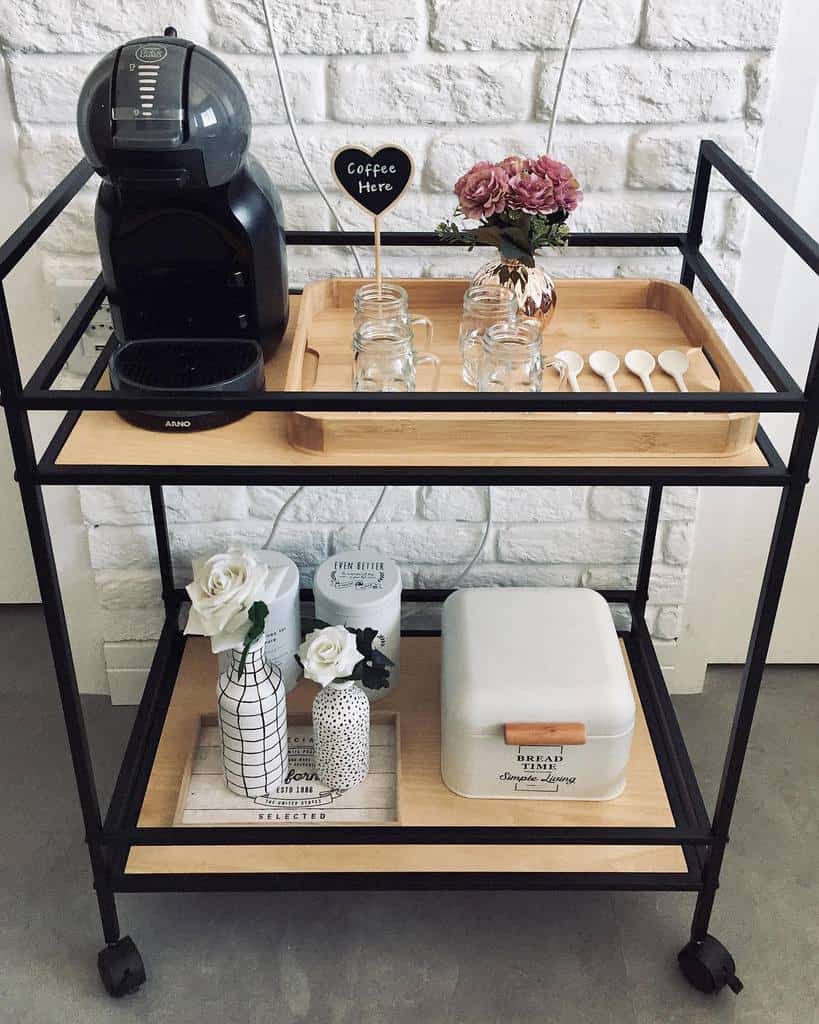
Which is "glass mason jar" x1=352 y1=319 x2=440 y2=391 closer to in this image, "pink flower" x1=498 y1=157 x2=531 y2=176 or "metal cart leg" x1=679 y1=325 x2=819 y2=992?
"pink flower" x1=498 y1=157 x2=531 y2=176

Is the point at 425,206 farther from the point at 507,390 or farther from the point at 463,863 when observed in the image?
the point at 463,863

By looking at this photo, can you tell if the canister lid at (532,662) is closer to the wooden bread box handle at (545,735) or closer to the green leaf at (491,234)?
the wooden bread box handle at (545,735)

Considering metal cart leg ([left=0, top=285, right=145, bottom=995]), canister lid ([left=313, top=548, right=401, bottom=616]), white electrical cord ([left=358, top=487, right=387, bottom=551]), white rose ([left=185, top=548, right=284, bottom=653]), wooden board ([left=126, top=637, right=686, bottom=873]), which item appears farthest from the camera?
white electrical cord ([left=358, top=487, right=387, bottom=551])

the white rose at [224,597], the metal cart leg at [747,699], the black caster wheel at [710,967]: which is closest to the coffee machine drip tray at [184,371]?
the white rose at [224,597]

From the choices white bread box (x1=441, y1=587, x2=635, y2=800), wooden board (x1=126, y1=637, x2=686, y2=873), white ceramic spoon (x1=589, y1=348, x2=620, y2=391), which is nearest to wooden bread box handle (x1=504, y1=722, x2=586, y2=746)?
white bread box (x1=441, y1=587, x2=635, y2=800)

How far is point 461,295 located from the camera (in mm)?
1270

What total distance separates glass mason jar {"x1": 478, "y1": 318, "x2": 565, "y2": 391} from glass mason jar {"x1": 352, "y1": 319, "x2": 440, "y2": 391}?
66 mm

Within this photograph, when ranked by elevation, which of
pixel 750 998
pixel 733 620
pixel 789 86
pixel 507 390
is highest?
pixel 789 86

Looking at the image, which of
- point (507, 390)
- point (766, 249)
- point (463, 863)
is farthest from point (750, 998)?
point (766, 249)

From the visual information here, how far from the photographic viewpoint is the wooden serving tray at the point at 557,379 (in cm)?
102

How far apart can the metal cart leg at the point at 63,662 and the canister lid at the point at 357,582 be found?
1.12ft

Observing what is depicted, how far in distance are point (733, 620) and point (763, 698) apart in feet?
0.46

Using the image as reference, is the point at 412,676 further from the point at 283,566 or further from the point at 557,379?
the point at 557,379

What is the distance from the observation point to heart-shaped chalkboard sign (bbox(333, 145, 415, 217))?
1096 millimetres
